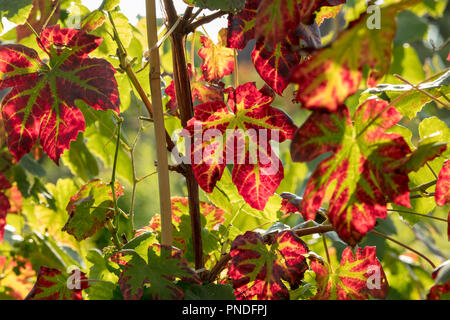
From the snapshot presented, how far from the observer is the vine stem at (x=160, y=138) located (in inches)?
19.2

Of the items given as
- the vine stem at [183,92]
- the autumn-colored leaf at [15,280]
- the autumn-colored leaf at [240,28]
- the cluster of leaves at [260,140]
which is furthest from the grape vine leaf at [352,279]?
the autumn-colored leaf at [15,280]

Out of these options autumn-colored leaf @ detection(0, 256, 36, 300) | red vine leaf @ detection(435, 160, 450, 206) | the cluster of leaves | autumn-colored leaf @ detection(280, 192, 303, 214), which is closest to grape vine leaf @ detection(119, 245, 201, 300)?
the cluster of leaves

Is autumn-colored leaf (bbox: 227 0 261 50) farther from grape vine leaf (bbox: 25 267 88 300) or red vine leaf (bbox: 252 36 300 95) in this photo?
grape vine leaf (bbox: 25 267 88 300)

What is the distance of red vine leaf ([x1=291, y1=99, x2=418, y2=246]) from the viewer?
39cm

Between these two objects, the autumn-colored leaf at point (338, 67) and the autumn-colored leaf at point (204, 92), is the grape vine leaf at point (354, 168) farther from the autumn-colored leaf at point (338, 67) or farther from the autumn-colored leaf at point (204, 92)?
the autumn-colored leaf at point (204, 92)

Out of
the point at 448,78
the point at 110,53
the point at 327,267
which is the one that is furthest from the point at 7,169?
the point at 448,78

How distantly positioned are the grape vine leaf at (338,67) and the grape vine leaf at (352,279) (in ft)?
0.83

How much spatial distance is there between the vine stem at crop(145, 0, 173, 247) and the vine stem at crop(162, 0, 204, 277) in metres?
0.03

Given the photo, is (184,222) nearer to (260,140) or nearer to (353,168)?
(260,140)

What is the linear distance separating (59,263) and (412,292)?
760mm

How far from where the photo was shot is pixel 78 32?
1.64 feet

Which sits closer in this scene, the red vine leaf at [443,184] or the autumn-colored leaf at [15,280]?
the red vine leaf at [443,184]

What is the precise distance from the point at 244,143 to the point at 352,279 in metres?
0.18

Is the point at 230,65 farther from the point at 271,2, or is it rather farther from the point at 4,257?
the point at 4,257
